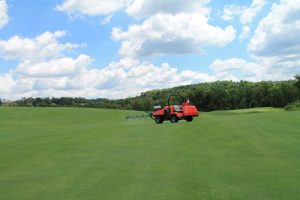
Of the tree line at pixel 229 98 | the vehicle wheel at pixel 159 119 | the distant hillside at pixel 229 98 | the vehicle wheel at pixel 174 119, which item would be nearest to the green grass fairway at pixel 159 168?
the vehicle wheel at pixel 174 119

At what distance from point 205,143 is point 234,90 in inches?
4065

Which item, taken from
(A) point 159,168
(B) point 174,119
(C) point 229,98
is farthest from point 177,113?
(C) point 229,98

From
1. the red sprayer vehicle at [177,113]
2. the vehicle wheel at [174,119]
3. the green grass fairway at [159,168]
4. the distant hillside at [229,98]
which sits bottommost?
the green grass fairway at [159,168]

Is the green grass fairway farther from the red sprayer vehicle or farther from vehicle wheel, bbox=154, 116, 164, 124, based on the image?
vehicle wheel, bbox=154, 116, 164, 124

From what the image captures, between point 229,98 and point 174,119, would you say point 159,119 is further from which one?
point 229,98

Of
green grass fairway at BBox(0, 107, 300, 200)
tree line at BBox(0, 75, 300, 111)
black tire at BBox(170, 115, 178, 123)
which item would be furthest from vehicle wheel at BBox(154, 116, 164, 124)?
tree line at BBox(0, 75, 300, 111)

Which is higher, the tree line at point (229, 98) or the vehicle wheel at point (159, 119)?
the tree line at point (229, 98)

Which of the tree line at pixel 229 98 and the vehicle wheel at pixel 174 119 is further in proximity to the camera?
the tree line at pixel 229 98

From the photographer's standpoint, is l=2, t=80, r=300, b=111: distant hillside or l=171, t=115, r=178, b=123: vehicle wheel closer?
l=171, t=115, r=178, b=123: vehicle wheel

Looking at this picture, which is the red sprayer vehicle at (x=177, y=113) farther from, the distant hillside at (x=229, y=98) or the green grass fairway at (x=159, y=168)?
the distant hillside at (x=229, y=98)

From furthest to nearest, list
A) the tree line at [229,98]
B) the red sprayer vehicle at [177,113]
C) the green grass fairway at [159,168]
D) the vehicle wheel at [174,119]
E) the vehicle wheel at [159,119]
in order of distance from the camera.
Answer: the tree line at [229,98] → the vehicle wheel at [159,119] → the vehicle wheel at [174,119] → the red sprayer vehicle at [177,113] → the green grass fairway at [159,168]

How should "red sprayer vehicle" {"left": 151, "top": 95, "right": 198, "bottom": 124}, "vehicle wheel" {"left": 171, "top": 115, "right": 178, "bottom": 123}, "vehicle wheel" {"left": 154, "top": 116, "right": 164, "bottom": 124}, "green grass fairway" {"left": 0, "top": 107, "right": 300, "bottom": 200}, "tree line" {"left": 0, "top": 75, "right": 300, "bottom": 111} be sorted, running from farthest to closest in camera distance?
"tree line" {"left": 0, "top": 75, "right": 300, "bottom": 111}, "vehicle wheel" {"left": 154, "top": 116, "right": 164, "bottom": 124}, "vehicle wheel" {"left": 171, "top": 115, "right": 178, "bottom": 123}, "red sprayer vehicle" {"left": 151, "top": 95, "right": 198, "bottom": 124}, "green grass fairway" {"left": 0, "top": 107, "right": 300, "bottom": 200}

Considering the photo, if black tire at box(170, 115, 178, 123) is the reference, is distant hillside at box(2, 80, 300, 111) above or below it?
above

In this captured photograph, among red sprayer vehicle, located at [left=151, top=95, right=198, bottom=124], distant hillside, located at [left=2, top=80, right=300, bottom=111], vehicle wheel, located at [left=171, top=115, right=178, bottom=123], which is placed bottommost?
vehicle wheel, located at [left=171, top=115, right=178, bottom=123]
